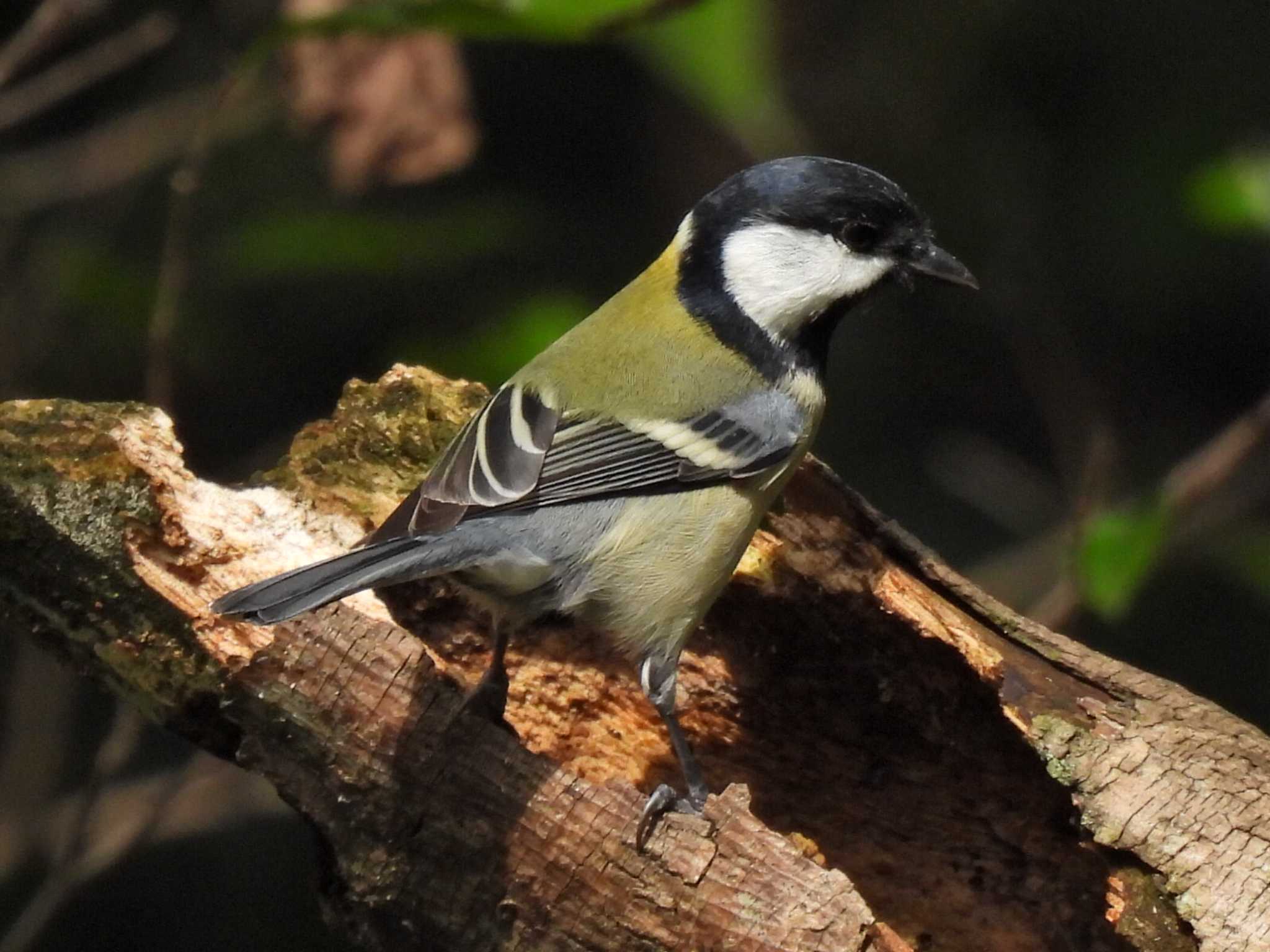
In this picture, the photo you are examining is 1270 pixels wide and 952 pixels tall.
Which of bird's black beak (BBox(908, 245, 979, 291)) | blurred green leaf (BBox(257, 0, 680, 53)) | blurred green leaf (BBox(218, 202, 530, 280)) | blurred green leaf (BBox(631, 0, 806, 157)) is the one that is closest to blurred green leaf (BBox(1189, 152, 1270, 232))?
bird's black beak (BBox(908, 245, 979, 291))

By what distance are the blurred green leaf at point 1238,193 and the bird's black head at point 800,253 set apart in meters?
0.66

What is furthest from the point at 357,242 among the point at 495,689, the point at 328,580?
the point at 328,580

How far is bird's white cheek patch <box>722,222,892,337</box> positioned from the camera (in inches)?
89.3

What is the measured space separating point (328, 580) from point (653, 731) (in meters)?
0.70

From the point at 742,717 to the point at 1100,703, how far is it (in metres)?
0.50

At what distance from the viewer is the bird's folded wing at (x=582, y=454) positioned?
196 centimetres

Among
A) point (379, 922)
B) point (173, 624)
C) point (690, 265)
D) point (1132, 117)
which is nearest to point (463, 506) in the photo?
point (173, 624)

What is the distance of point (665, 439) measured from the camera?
6.97 ft

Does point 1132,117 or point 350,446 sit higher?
point 1132,117

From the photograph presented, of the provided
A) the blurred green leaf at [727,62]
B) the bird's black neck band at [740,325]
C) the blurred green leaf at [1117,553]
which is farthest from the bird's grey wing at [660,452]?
the blurred green leaf at [727,62]

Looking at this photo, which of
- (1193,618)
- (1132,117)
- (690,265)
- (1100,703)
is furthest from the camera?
(1132,117)

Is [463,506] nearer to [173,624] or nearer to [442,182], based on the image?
[173,624]

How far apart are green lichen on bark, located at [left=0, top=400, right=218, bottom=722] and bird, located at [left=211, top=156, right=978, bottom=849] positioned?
0.22 meters

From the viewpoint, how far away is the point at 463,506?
1.91 metres
